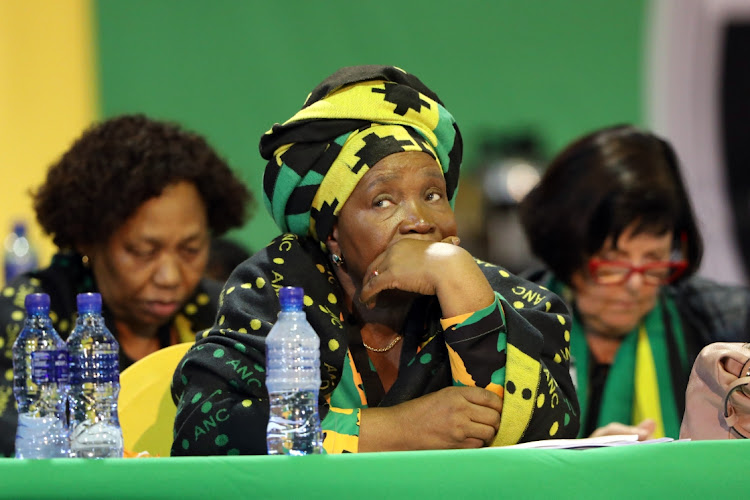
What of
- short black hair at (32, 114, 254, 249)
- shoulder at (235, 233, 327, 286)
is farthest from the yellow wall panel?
shoulder at (235, 233, 327, 286)

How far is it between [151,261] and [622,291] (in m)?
1.39

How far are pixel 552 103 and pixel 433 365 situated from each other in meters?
4.64

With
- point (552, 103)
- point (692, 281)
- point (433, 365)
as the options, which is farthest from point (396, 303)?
point (552, 103)

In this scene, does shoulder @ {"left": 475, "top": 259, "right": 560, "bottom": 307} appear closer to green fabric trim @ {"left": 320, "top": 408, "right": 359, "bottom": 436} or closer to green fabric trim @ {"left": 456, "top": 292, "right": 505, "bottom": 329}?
green fabric trim @ {"left": 456, "top": 292, "right": 505, "bottom": 329}

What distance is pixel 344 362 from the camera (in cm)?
200

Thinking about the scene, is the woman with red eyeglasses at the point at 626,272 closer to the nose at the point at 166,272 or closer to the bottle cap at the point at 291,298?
the nose at the point at 166,272

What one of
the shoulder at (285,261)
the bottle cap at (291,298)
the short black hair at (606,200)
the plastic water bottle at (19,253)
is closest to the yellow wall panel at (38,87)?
the plastic water bottle at (19,253)

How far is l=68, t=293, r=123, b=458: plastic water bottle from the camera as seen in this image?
1778 millimetres

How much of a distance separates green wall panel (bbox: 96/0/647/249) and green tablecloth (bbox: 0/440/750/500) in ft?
15.2

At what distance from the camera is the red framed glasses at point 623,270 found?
3020mm

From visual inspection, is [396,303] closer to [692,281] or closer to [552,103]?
[692,281]

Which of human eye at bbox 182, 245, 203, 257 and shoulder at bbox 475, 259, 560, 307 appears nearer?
shoulder at bbox 475, 259, 560, 307

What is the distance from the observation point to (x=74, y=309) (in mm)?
2719

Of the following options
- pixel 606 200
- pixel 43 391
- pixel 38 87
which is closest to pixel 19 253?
pixel 38 87
